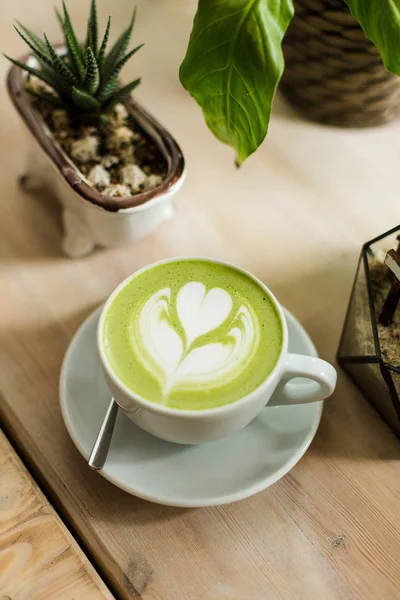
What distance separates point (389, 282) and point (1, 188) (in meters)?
0.51

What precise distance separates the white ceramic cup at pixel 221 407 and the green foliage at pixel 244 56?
0.60ft

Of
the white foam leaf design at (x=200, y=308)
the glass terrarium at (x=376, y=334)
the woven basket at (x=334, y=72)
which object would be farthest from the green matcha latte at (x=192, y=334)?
the woven basket at (x=334, y=72)

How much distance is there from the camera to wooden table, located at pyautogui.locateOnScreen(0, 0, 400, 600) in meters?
0.58

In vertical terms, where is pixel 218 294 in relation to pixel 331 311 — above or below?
above

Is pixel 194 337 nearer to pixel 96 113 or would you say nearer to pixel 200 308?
pixel 200 308

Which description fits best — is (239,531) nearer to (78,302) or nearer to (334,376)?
(334,376)

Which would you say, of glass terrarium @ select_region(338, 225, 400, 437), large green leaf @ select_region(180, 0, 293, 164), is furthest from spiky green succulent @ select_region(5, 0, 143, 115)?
glass terrarium @ select_region(338, 225, 400, 437)

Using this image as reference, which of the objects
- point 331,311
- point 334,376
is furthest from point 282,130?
point 334,376

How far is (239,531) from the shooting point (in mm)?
597

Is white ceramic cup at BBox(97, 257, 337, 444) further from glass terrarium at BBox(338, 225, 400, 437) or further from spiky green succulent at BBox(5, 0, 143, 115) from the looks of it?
spiky green succulent at BBox(5, 0, 143, 115)

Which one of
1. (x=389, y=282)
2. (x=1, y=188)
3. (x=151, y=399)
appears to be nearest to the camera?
(x=151, y=399)

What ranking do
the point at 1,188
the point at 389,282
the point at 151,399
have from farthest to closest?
the point at 1,188, the point at 389,282, the point at 151,399

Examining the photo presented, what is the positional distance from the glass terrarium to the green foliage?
18 cm

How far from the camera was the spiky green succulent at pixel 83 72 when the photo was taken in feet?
2.31
